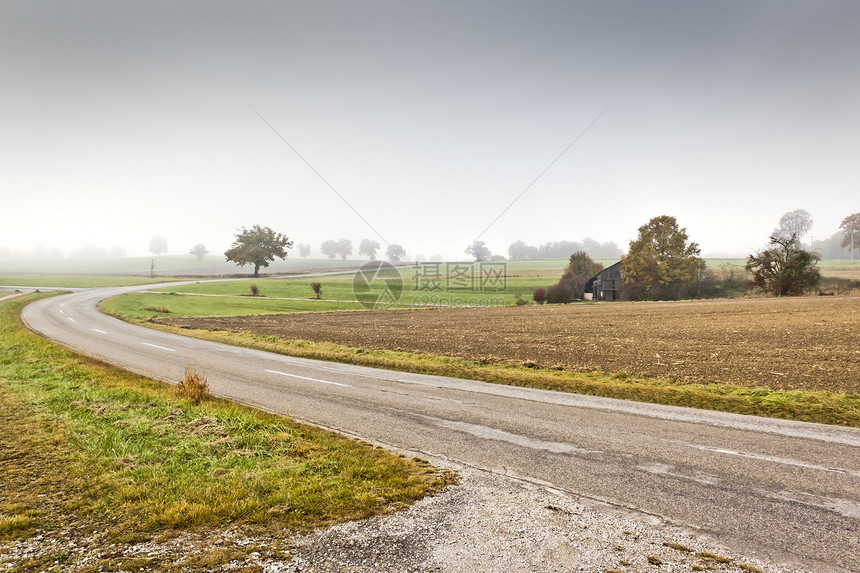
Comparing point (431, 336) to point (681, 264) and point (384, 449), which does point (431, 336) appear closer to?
point (384, 449)

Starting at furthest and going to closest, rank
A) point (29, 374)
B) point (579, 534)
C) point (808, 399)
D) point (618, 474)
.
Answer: point (29, 374) < point (808, 399) < point (618, 474) < point (579, 534)

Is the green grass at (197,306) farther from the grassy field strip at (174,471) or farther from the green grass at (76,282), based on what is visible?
the green grass at (76,282)

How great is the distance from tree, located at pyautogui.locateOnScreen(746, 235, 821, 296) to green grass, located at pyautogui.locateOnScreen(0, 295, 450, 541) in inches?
2595

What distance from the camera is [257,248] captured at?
351 feet

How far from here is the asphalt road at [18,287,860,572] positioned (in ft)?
19.4

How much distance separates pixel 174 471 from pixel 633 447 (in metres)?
8.78

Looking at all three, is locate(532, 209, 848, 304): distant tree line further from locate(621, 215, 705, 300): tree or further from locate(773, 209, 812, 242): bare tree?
locate(773, 209, 812, 242): bare tree

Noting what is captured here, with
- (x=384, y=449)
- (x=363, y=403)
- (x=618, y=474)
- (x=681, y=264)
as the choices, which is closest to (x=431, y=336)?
(x=363, y=403)

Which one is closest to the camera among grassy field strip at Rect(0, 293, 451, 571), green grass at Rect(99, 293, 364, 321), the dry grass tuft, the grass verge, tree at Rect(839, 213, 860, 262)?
grassy field strip at Rect(0, 293, 451, 571)

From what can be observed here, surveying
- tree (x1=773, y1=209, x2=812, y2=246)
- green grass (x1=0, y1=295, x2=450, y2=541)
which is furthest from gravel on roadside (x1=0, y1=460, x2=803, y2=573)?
tree (x1=773, y1=209, x2=812, y2=246)

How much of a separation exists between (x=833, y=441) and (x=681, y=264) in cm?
5993

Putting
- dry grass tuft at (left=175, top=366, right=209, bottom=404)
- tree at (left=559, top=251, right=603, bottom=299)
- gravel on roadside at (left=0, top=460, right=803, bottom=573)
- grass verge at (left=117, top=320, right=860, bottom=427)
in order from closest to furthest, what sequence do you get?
gravel on roadside at (left=0, top=460, right=803, bottom=573), grass verge at (left=117, top=320, right=860, bottom=427), dry grass tuft at (left=175, top=366, right=209, bottom=404), tree at (left=559, top=251, right=603, bottom=299)

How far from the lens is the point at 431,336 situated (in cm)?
2722

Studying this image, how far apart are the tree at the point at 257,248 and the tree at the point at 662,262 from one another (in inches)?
3115
